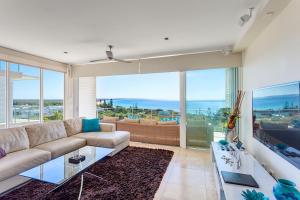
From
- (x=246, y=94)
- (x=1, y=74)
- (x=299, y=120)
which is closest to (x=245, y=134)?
(x=246, y=94)

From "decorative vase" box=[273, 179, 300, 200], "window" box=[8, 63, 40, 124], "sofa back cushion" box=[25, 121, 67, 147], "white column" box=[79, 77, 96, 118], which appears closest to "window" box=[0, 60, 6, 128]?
"window" box=[8, 63, 40, 124]

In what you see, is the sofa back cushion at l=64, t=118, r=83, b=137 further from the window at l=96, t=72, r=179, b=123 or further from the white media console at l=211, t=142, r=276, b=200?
the white media console at l=211, t=142, r=276, b=200

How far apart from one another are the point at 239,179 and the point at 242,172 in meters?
0.25

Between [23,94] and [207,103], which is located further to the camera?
[23,94]

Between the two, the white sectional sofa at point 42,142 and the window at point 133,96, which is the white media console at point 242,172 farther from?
the window at point 133,96

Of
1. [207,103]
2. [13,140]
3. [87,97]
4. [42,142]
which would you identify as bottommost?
[42,142]

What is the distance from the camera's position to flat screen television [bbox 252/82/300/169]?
4.76 ft

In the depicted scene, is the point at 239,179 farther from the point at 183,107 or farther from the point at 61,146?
the point at 61,146

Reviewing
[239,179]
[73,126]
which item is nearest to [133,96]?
[73,126]

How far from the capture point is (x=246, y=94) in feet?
10.9

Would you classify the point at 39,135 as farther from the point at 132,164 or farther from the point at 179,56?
the point at 179,56

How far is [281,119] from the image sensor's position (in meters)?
1.68

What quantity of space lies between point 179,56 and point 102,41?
1.98 m

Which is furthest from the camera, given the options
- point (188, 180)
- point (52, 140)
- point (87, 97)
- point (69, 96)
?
point (87, 97)
